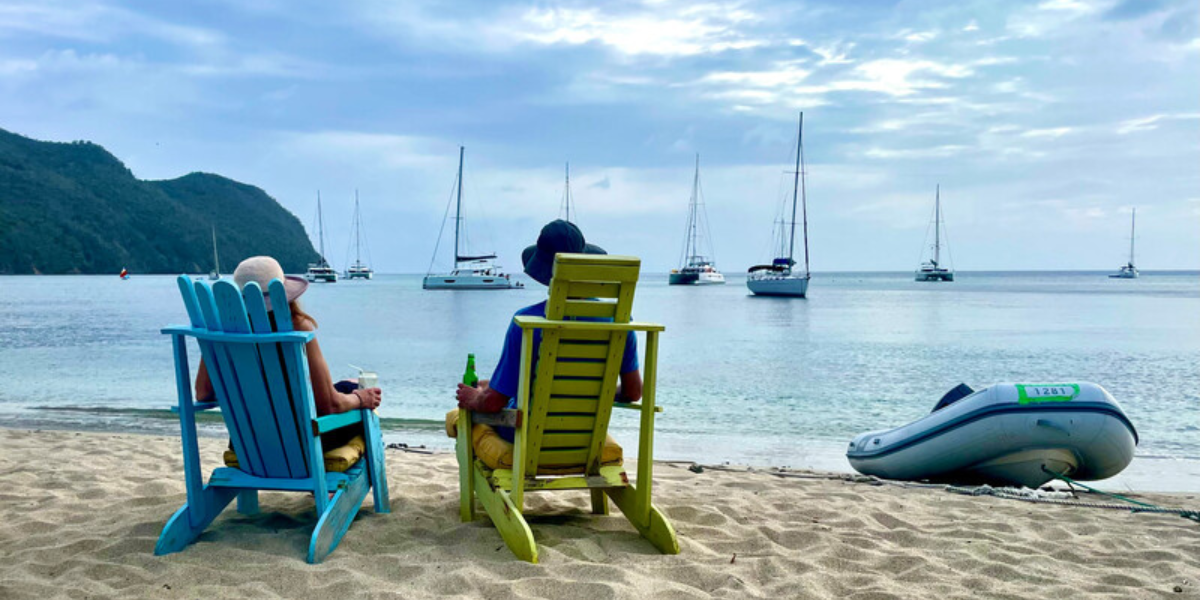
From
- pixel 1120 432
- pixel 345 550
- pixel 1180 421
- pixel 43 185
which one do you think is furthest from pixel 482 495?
pixel 43 185

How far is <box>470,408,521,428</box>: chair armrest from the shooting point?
3.73 m

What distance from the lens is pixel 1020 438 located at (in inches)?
239

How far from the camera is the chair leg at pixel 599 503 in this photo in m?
4.66

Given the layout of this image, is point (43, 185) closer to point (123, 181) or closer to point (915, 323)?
point (123, 181)

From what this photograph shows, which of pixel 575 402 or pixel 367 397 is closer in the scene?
pixel 575 402

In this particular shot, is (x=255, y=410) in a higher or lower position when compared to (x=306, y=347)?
lower

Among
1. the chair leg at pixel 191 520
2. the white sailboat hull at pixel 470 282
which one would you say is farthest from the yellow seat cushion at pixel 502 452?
the white sailboat hull at pixel 470 282

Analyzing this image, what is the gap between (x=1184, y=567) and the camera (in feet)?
12.8

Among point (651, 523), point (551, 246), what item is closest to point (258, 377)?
point (551, 246)

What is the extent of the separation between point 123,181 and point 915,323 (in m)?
116

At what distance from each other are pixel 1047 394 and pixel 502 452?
13.5ft

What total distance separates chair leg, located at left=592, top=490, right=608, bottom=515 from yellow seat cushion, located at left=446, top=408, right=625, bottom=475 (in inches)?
21.2

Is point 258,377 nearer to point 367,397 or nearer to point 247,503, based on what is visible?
point 367,397

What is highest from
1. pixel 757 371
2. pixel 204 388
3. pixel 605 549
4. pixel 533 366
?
pixel 533 366
